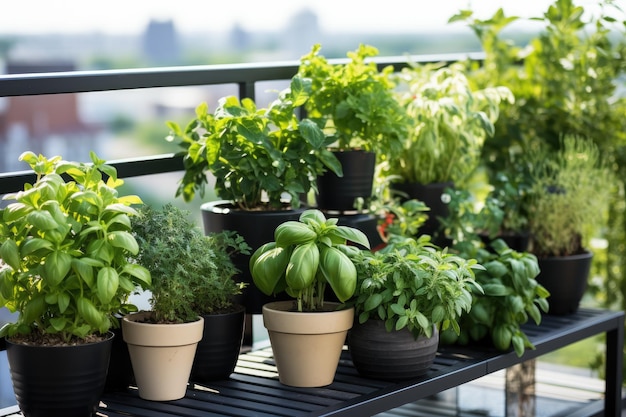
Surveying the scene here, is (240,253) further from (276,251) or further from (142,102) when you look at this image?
(142,102)

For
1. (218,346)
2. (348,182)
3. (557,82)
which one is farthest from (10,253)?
(557,82)

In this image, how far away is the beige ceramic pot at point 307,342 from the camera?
206 centimetres

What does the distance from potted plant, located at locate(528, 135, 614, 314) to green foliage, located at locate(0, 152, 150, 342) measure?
1.46 m

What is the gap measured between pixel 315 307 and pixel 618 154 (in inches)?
63.3

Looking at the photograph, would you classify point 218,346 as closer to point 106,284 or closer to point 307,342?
point 307,342

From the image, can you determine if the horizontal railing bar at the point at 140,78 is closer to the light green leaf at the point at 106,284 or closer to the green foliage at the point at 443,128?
the green foliage at the point at 443,128

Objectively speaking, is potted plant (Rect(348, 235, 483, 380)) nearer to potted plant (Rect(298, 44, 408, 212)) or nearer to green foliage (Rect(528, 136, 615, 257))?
potted plant (Rect(298, 44, 408, 212))

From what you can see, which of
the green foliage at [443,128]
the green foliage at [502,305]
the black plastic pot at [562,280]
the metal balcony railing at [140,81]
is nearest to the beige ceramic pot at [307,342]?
the green foliage at [502,305]

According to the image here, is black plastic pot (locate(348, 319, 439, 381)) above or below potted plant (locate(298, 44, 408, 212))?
below

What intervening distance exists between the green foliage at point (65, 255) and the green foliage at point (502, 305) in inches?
37.2

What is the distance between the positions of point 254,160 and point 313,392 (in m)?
0.57

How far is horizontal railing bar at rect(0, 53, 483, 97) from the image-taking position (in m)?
2.15

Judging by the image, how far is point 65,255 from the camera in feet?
5.79

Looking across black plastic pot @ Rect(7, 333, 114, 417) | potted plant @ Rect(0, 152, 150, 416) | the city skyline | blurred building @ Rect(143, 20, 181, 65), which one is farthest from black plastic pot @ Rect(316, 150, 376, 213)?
blurred building @ Rect(143, 20, 181, 65)
